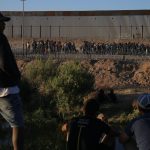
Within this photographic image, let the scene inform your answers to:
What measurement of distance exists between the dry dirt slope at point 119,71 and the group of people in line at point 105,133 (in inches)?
2142

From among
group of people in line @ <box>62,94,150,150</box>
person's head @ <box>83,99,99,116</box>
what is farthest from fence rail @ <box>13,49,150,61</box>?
group of people in line @ <box>62,94,150,150</box>

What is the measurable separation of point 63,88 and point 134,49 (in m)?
31.0

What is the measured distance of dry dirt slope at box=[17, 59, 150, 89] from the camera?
61250 millimetres

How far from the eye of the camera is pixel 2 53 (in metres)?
5.91

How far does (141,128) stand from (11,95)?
1.29 meters

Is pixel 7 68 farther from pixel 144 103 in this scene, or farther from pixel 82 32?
pixel 82 32

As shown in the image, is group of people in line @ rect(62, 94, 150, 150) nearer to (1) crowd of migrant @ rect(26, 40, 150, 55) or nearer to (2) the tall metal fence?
(1) crowd of migrant @ rect(26, 40, 150, 55)

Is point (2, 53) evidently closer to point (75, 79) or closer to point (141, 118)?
point (141, 118)

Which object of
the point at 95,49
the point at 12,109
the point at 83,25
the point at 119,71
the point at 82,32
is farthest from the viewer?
the point at 83,25

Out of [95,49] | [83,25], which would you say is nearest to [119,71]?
[95,49]

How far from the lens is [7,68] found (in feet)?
19.4

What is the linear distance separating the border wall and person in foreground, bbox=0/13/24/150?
3255 inches

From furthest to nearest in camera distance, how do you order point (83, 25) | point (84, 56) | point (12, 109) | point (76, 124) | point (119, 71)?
1. point (83, 25)
2. point (84, 56)
3. point (119, 71)
4. point (76, 124)
5. point (12, 109)

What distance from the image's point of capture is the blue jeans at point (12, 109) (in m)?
5.89
